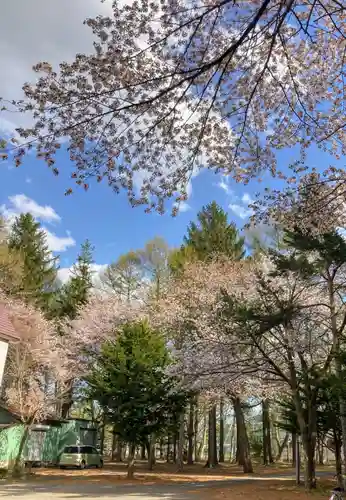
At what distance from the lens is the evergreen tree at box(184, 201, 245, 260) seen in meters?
26.7

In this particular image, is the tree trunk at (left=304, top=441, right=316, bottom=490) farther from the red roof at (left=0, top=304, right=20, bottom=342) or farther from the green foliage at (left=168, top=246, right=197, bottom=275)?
the green foliage at (left=168, top=246, right=197, bottom=275)

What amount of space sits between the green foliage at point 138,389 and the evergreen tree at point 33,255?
1371 cm

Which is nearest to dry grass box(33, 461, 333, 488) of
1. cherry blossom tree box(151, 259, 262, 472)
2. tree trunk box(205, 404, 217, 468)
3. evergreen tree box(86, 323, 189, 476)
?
tree trunk box(205, 404, 217, 468)

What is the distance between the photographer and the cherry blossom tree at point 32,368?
18.6 meters

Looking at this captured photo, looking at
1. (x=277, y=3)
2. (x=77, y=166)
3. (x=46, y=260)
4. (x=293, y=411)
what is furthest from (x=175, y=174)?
(x=46, y=260)

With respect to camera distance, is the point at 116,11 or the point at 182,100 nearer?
the point at 116,11

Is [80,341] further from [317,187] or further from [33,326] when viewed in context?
[317,187]

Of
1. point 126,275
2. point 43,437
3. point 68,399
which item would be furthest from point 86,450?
point 126,275

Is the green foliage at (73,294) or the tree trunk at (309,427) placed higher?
the green foliage at (73,294)

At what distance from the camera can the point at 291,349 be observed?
1432cm

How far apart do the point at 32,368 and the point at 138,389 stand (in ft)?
30.2

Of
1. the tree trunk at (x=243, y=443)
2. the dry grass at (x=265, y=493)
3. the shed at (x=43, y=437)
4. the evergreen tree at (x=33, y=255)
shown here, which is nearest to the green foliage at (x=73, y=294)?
the evergreen tree at (x=33, y=255)

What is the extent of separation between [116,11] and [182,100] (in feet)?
3.84

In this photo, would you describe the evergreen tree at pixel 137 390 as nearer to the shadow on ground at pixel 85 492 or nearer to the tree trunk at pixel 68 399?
the shadow on ground at pixel 85 492
